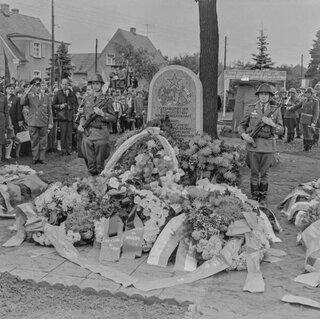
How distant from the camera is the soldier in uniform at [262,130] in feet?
26.7

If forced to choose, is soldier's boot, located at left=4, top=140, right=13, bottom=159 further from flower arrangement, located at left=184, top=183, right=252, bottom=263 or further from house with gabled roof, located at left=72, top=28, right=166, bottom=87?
house with gabled roof, located at left=72, top=28, right=166, bottom=87

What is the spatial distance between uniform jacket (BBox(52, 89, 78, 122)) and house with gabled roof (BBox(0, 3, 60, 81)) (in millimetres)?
40997

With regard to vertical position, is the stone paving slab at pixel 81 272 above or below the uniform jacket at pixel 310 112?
below

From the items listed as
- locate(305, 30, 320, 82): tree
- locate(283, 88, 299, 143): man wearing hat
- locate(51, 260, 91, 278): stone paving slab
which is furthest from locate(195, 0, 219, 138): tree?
locate(305, 30, 320, 82): tree

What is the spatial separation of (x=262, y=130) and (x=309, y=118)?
31.6 feet

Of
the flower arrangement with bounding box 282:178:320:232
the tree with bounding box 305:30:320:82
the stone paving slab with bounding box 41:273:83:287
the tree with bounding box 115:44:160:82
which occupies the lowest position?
the stone paving slab with bounding box 41:273:83:287

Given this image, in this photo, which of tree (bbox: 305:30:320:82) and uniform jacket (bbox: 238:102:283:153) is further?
tree (bbox: 305:30:320:82)

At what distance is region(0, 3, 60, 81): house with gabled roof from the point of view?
180 ft

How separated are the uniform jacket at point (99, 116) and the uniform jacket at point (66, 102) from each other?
190 inches

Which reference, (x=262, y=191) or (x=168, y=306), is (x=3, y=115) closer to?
(x=262, y=191)

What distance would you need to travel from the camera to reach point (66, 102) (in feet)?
46.9

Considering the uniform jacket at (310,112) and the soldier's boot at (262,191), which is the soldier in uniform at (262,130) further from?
the uniform jacket at (310,112)

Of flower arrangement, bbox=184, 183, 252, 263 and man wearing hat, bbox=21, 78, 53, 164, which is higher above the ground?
man wearing hat, bbox=21, 78, 53, 164

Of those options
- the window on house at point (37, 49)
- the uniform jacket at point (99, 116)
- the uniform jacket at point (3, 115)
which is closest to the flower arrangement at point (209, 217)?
the uniform jacket at point (99, 116)
